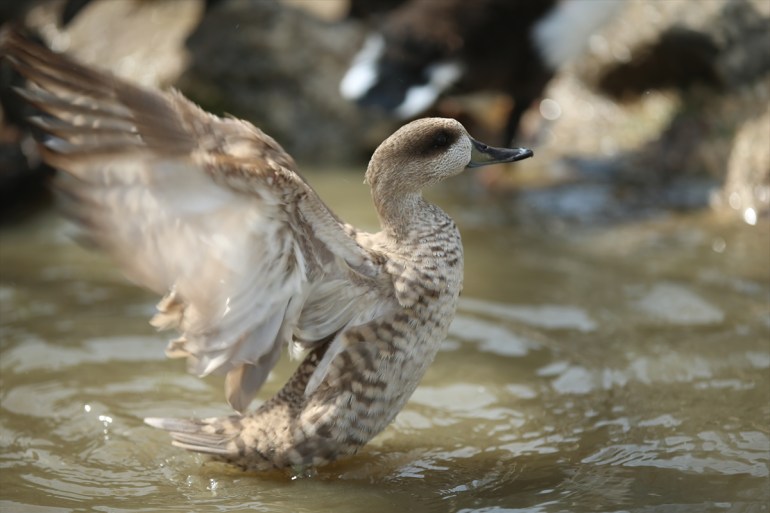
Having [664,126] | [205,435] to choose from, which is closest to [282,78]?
[664,126]

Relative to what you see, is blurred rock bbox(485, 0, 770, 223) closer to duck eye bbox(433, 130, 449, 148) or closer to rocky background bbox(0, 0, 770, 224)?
rocky background bbox(0, 0, 770, 224)

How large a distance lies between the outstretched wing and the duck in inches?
148

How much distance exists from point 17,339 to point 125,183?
1956 mm

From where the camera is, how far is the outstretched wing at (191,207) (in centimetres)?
298

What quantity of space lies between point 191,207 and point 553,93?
5979 mm

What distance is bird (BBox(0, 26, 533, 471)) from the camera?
118 inches

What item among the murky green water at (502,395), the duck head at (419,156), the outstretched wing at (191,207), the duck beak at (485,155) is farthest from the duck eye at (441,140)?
the murky green water at (502,395)

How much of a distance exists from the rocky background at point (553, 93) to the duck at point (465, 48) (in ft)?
1.66

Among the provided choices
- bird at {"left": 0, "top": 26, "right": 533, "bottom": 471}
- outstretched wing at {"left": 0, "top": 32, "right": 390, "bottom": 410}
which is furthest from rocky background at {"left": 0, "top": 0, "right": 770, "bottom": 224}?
outstretched wing at {"left": 0, "top": 32, "right": 390, "bottom": 410}

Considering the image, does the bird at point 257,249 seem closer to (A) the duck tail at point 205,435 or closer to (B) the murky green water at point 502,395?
(A) the duck tail at point 205,435

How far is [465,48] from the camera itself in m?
6.96

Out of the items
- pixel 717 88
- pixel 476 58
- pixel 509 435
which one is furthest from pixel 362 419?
pixel 717 88

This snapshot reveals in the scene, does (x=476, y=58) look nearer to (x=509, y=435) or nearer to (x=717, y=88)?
(x=717, y=88)

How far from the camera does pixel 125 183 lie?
312cm
